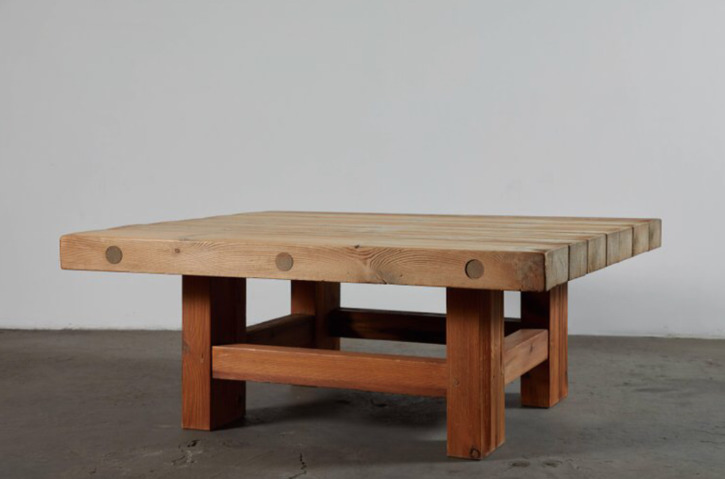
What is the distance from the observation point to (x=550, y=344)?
9.11 ft

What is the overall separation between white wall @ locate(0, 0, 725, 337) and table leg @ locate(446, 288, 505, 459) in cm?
188

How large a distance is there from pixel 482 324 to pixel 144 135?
2.48m

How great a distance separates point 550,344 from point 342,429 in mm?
613

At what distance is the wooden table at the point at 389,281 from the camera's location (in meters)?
2.08

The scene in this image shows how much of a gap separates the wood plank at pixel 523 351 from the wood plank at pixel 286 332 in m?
0.63

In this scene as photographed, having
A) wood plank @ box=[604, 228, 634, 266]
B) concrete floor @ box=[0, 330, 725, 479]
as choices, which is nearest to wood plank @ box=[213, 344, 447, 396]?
concrete floor @ box=[0, 330, 725, 479]

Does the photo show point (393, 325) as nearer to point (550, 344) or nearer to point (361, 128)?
point (550, 344)

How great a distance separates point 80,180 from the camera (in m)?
4.38

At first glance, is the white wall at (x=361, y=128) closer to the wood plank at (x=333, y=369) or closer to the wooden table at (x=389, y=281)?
the wooden table at (x=389, y=281)

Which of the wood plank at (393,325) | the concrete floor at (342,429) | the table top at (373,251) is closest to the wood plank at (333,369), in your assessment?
the concrete floor at (342,429)

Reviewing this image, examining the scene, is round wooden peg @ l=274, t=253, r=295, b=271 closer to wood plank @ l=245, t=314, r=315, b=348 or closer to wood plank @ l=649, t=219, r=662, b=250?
wood plank @ l=245, t=314, r=315, b=348

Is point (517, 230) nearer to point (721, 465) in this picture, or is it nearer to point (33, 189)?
point (721, 465)

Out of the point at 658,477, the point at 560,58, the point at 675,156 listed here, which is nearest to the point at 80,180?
the point at 560,58

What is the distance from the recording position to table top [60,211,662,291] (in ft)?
6.65
